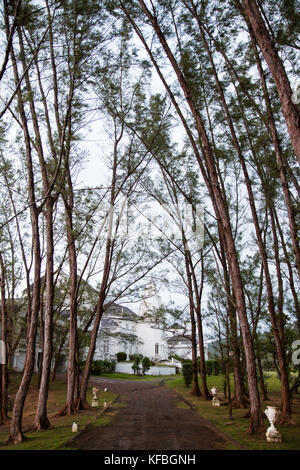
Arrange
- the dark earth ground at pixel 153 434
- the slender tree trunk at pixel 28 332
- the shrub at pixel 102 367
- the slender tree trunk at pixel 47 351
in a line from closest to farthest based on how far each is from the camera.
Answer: the dark earth ground at pixel 153 434 < the slender tree trunk at pixel 28 332 < the slender tree trunk at pixel 47 351 < the shrub at pixel 102 367

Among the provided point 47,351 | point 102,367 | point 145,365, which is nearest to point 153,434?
point 47,351

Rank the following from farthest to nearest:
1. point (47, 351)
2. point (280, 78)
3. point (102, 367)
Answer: point (102, 367)
point (47, 351)
point (280, 78)

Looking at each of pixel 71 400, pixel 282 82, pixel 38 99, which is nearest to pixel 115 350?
pixel 71 400

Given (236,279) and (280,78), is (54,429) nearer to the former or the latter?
(236,279)

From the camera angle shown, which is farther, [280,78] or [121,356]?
[121,356]

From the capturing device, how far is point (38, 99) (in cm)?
951

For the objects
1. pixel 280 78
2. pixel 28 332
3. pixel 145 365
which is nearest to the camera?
pixel 280 78

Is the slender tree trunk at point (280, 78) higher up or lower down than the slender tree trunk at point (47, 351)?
higher up

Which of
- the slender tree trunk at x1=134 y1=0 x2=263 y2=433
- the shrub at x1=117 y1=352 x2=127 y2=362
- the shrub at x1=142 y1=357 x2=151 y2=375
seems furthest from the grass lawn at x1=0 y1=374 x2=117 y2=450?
the shrub at x1=117 y1=352 x2=127 y2=362

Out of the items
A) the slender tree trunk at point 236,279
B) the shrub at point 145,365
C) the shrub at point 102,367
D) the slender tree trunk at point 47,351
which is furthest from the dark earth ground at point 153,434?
the shrub at point 145,365

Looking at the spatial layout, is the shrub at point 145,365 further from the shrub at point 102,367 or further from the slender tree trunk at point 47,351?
the slender tree trunk at point 47,351

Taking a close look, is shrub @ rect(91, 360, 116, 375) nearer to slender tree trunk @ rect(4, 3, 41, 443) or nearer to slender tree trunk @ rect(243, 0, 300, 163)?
slender tree trunk @ rect(4, 3, 41, 443)

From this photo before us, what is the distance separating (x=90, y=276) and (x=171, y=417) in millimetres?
7206
